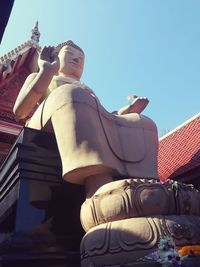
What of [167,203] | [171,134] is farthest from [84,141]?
[171,134]

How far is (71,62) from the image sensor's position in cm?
384

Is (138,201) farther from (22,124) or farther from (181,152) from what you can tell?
(22,124)

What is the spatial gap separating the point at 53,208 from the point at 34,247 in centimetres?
38

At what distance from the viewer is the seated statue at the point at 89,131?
2.46m

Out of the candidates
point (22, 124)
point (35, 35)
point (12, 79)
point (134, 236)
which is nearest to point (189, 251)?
point (134, 236)

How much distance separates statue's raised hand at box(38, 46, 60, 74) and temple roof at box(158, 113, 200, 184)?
3.07 m

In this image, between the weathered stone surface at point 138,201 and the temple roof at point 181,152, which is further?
the temple roof at point 181,152

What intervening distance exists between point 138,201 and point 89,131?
814 mm

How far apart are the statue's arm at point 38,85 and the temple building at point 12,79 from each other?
345 cm

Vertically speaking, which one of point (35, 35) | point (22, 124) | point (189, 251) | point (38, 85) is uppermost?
point (35, 35)

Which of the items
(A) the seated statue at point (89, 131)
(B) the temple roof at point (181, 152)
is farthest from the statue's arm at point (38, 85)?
(B) the temple roof at point (181, 152)

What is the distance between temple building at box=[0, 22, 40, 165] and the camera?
6793 millimetres

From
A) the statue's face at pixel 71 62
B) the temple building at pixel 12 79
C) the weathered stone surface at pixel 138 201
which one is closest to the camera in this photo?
the weathered stone surface at pixel 138 201

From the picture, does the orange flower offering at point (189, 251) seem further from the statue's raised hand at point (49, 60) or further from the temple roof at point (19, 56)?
the temple roof at point (19, 56)
